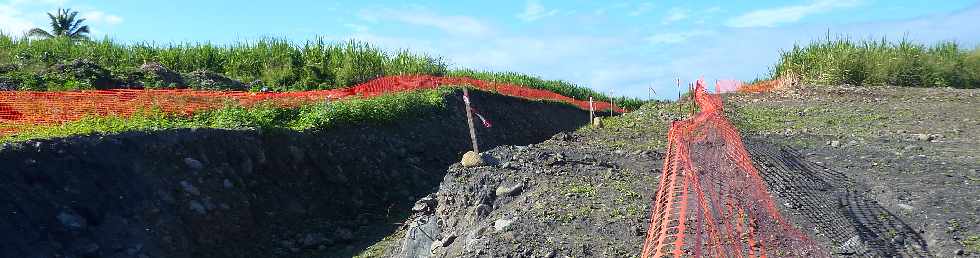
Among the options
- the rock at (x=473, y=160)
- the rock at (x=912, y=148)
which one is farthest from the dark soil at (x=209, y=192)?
the rock at (x=912, y=148)

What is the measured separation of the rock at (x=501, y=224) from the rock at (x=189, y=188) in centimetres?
355

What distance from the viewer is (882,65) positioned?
22406 mm

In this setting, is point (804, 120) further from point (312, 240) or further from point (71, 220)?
point (71, 220)

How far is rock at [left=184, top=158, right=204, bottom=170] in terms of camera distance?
837cm

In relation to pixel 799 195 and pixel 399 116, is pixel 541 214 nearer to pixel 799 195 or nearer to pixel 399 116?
pixel 799 195

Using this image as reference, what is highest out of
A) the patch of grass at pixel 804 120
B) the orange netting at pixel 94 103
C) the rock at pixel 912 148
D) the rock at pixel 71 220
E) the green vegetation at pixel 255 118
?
the orange netting at pixel 94 103

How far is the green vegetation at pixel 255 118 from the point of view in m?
8.70

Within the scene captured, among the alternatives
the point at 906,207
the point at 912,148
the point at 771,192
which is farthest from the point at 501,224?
the point at 912,148

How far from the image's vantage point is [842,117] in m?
14.9

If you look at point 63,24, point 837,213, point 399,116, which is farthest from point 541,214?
point 63,24

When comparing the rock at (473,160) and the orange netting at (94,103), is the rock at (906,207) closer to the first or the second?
the rock at (473,160)

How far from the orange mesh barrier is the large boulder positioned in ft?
38.3

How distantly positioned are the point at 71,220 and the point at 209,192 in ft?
5.72

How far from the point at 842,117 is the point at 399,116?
835 cm
